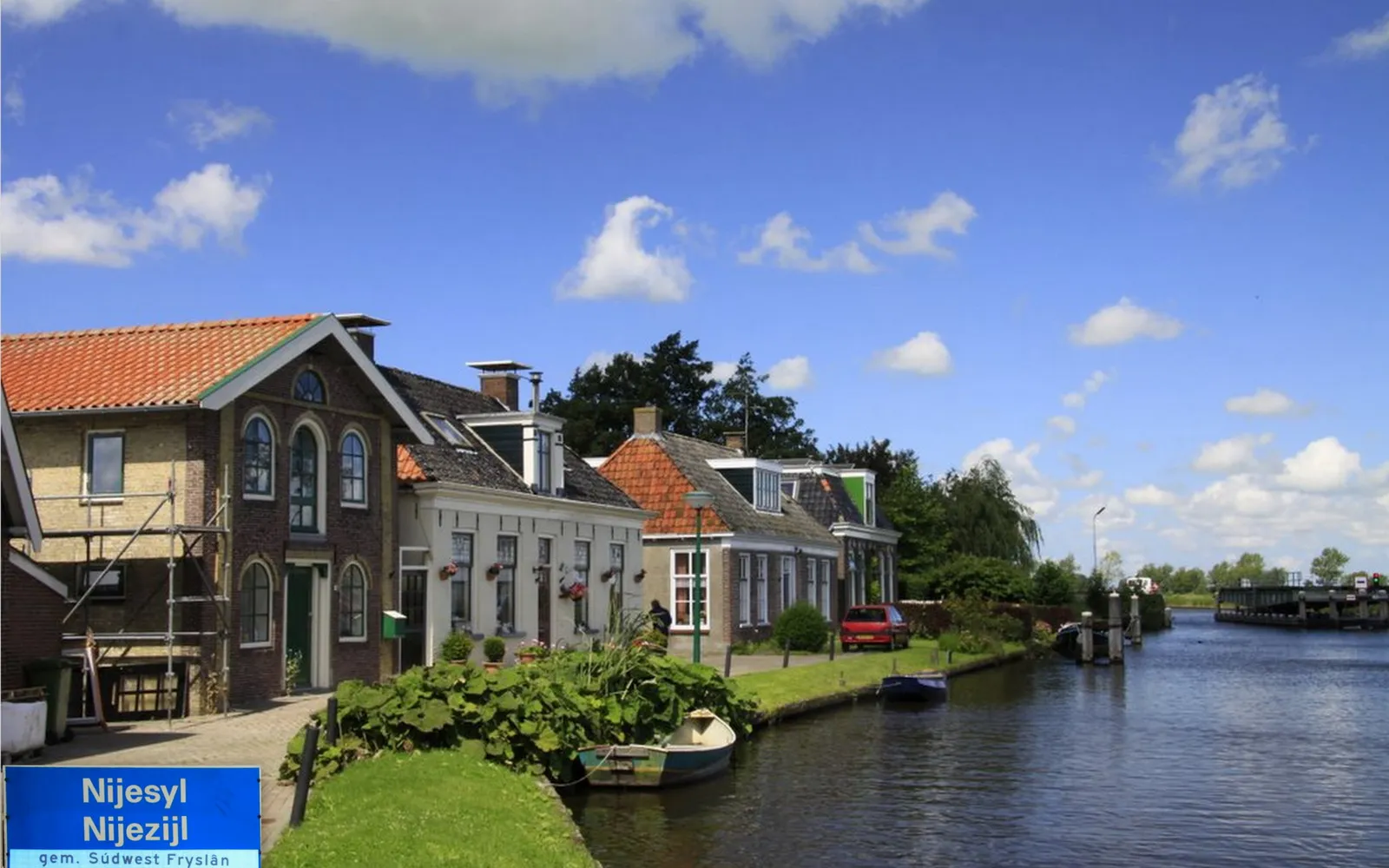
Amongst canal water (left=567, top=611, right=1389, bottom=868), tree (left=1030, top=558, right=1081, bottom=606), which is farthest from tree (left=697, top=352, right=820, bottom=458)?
canal water (left=567, top=611, right=1389, bottom=868)

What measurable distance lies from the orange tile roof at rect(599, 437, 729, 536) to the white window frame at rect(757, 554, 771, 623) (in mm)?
3683

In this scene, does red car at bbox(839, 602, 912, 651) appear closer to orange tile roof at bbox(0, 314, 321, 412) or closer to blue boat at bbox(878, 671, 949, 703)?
blue boat at bbox(878, 671, 949, 703)

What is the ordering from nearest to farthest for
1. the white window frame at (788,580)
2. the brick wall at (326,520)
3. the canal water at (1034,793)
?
the canal water at (1034,793)
the brick wall at (326,520)
the white window frame at (788,580)

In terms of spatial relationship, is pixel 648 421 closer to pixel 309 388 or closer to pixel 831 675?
pixel 831 675

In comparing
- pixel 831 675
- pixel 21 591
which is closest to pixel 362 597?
pixel 21 591

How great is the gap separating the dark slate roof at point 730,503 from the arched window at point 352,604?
704 inches

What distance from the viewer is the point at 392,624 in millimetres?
27969

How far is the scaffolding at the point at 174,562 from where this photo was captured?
22953 millimetres

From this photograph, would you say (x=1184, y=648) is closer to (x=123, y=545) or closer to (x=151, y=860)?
(x=123, y=545)

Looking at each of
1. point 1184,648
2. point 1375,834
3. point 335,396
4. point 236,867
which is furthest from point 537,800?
point 1184,648

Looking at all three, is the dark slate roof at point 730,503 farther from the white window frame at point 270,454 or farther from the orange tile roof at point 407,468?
the white window frame at point 270,454

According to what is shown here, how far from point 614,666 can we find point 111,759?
712 cm

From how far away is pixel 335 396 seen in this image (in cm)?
2705

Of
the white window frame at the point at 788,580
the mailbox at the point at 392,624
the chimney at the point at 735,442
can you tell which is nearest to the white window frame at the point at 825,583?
the white window frame at the point at 788,580
